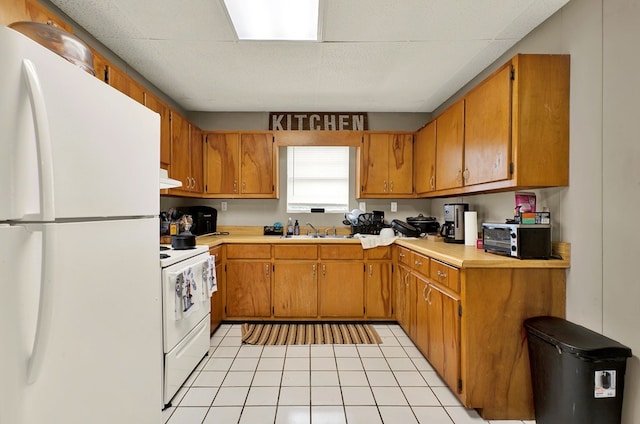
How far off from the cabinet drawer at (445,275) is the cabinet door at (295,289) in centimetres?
133

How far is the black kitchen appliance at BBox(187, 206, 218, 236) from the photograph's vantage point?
11.0 ft

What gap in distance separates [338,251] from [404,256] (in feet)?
2.25

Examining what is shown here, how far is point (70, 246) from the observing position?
892 millimetres

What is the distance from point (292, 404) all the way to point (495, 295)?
1421 millimetres

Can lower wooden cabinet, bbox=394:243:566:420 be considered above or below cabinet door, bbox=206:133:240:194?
below

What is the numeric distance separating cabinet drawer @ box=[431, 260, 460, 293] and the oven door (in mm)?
1752

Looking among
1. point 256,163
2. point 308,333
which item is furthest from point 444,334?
point 256,163

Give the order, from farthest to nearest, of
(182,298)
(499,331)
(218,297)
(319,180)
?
1. (319,180)
2. (218,297)
3. (182,298)
4. (499,331)

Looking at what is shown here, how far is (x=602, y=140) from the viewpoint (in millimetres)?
1548

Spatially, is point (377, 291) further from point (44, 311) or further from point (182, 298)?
point (44, 311)

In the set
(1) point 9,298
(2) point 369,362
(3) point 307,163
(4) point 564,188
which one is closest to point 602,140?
(4) point 564,188

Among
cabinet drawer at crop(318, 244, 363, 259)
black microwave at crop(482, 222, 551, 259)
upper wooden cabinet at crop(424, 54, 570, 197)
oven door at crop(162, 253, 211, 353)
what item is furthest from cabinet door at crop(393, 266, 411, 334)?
oven door at crop(162, 253, 211, 353)

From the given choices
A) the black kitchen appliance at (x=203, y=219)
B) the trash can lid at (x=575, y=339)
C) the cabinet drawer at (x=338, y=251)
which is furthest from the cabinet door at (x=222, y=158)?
the trash can lid at (x=575, y=339)

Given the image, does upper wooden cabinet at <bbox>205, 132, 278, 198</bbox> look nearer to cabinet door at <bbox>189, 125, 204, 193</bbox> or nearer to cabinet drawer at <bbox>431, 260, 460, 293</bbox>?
cabinet door at <bbox>189, 125, 204, 193</bbox>
